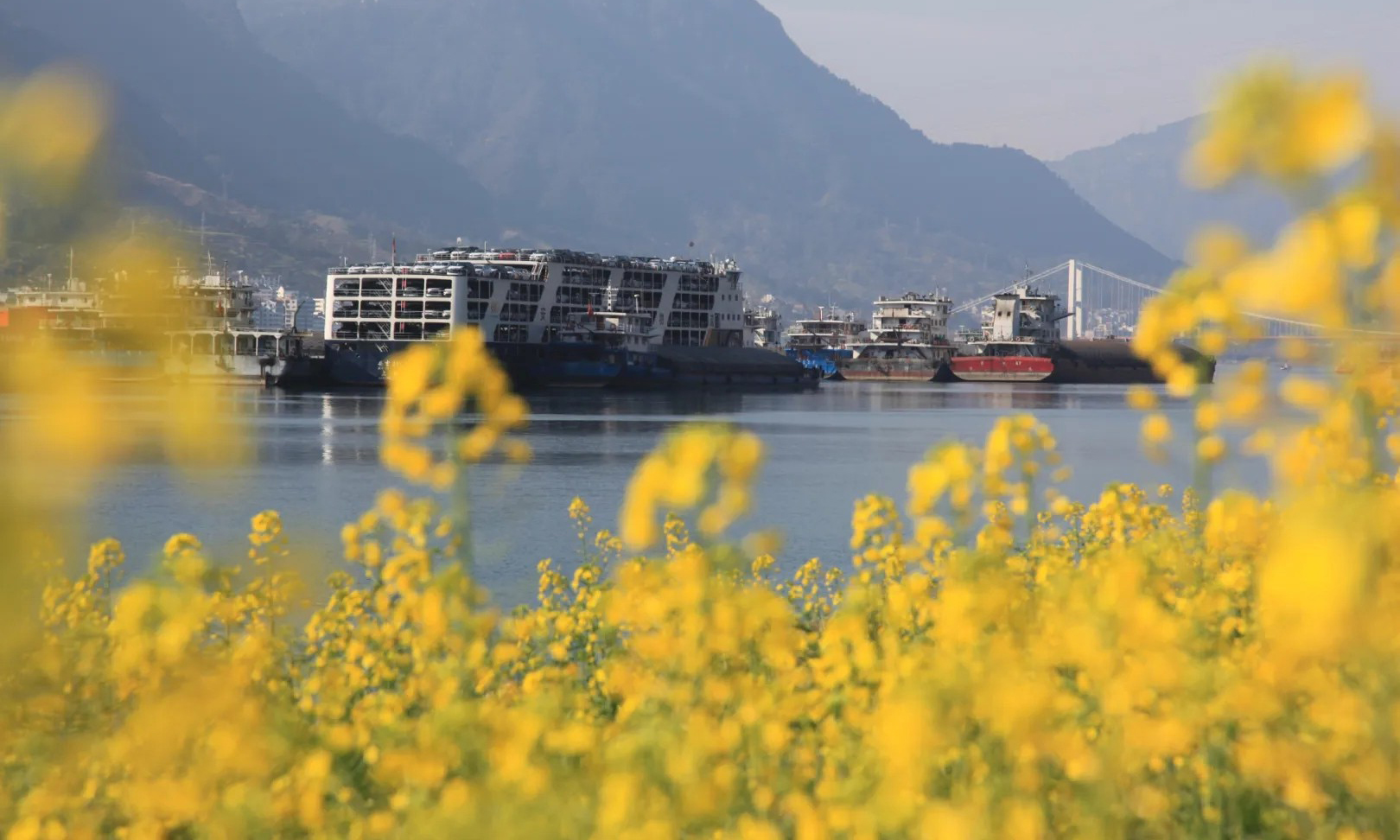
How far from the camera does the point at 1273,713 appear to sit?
12.5 feet

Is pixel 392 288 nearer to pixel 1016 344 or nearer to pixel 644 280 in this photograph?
pixel 644 280

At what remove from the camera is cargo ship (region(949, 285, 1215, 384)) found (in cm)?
13475

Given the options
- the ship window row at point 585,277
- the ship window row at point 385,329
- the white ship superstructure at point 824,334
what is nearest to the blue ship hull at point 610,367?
the ship window row at point 385,329

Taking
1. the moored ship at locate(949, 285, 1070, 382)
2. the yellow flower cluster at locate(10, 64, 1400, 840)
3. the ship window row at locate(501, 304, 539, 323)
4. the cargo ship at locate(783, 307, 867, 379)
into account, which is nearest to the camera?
the yellow flower cluster at locate(10, 64, 1400, 840)

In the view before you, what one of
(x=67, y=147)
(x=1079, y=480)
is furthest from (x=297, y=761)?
(x=1079, y=480)

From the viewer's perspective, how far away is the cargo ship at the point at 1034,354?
442ft

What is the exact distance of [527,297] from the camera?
108m

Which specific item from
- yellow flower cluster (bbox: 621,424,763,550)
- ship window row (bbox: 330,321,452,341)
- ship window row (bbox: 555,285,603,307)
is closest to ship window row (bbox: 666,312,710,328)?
ship window row (bbox: 555,285,603,307)

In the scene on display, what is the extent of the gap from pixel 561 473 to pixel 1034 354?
106m

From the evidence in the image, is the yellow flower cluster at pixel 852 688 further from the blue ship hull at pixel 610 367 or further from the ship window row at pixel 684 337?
the ship window row at pixel 684 337

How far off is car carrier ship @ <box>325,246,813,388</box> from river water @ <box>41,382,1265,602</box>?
66.1 feet

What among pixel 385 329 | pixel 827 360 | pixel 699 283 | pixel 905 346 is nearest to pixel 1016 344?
pixel 905 346

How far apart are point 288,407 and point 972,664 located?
66.9 metres

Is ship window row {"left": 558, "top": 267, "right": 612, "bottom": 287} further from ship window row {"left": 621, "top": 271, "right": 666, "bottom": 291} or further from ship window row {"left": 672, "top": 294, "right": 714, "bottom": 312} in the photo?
ship window row {"left": 672, "top": 294, "right": 714, "bottom": 312}
